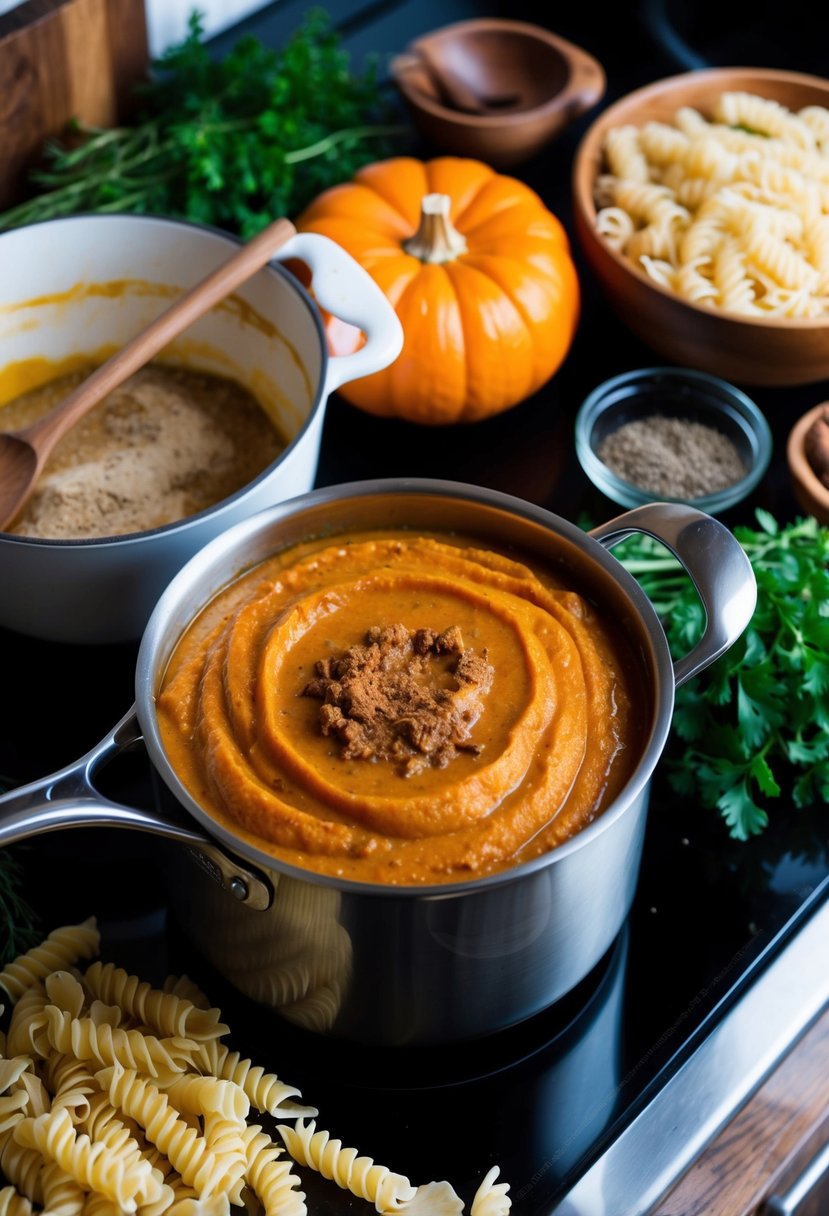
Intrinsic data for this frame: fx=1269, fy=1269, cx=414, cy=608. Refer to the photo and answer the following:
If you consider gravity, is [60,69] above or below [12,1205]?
above

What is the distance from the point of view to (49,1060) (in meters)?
1.49

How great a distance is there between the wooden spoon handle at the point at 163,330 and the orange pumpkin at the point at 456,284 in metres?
0.28

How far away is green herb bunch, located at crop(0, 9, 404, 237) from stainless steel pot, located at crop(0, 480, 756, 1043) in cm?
112

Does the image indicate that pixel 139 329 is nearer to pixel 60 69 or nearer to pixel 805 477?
pixel 60 69

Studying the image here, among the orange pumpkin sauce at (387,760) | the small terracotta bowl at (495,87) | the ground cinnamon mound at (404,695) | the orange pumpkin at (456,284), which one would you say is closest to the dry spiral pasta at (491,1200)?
the orange pumpkin sauce at (387,760)

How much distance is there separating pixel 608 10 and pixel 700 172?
3.52 feet

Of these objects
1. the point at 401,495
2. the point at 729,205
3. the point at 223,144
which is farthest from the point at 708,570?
the point at 223,144

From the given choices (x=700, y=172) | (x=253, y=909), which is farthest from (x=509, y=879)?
(x=700, y=172)

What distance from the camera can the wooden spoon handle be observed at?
6.47ft

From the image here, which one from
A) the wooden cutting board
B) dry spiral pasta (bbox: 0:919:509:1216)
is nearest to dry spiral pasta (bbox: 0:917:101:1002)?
dry spiral pasta (bbox: 0:919:509:1216)

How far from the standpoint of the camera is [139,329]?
2316 millimetres

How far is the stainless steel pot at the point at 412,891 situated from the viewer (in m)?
1.33

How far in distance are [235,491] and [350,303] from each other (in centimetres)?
35

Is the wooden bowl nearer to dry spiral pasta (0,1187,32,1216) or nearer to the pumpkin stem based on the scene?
the pumpkin stem
